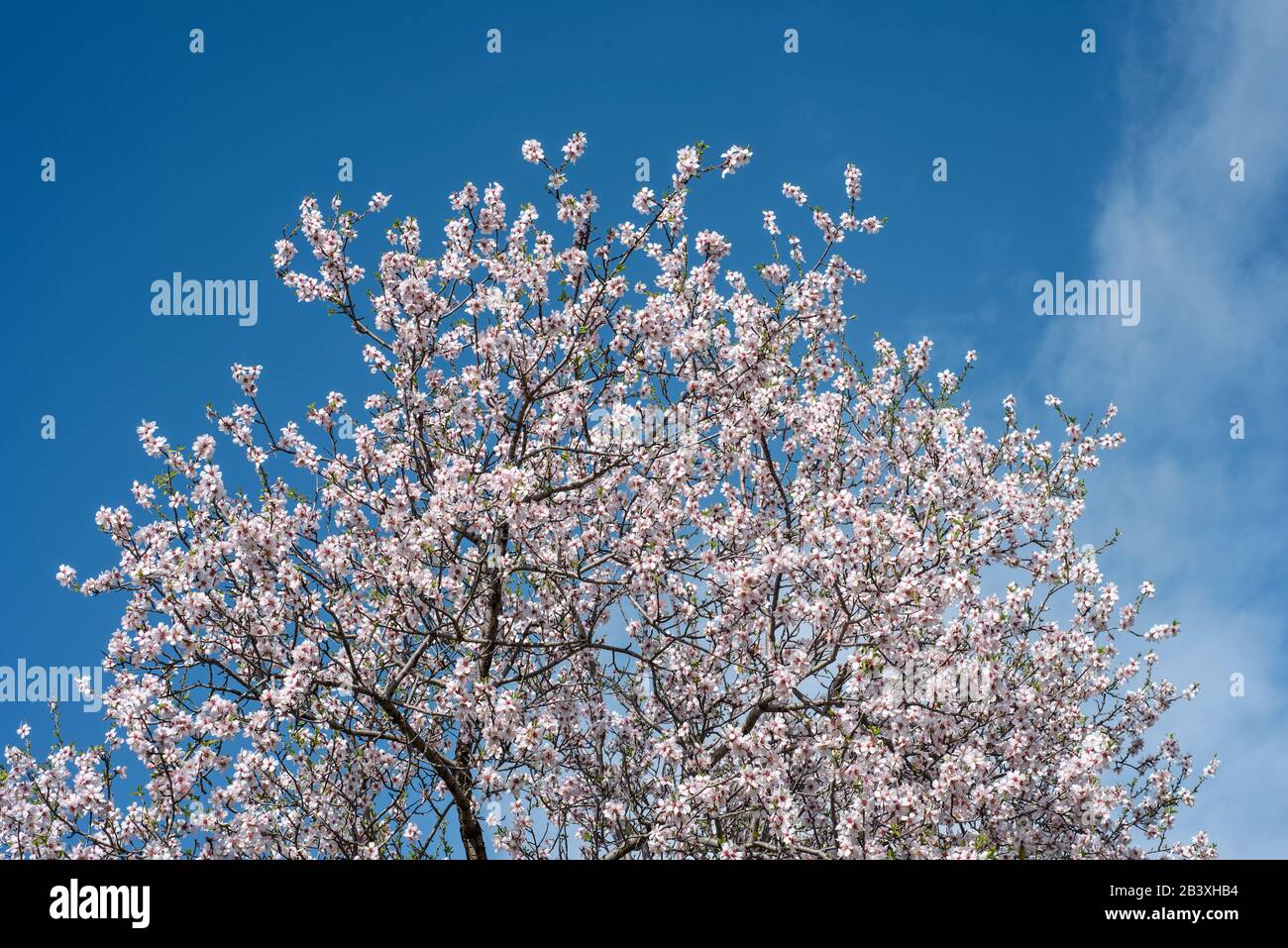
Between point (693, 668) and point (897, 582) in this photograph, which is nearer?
point (897, 582)

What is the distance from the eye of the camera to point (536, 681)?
30.1 feet

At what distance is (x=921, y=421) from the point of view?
35.7 ft

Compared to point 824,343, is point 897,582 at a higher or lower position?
lower

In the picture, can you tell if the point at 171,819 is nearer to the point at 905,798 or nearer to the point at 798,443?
the point at 905,798

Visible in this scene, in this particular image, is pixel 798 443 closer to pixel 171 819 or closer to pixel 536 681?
pixel 536 681
